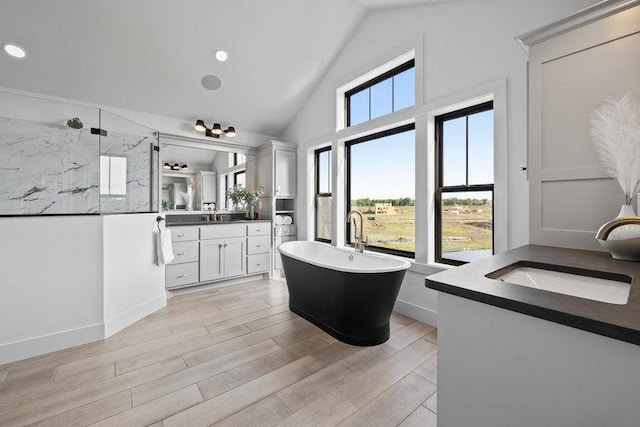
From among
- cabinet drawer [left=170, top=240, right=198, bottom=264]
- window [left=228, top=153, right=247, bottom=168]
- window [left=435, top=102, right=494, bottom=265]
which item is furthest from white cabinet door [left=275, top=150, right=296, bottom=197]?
window [left=435, top=102, right=494, bottom=265]

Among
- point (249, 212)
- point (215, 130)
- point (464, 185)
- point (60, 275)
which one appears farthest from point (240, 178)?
point (464, 185)

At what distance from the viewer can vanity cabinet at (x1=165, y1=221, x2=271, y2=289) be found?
3.49 metres

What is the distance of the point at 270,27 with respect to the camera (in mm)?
3125

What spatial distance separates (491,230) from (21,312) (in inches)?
152

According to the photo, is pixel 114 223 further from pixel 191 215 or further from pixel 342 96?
pixel 342 96

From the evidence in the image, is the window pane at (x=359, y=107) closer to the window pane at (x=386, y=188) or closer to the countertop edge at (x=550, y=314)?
the window pane at (x=386, y=188)

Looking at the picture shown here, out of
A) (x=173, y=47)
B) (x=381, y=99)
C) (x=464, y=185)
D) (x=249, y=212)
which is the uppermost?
(x=173, y=47)

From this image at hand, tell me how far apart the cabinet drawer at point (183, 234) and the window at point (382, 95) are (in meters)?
2.54

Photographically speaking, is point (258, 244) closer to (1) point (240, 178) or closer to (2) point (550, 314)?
(1) point (240, 178)

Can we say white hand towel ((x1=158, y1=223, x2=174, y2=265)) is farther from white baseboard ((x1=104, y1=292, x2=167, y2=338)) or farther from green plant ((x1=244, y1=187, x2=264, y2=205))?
green plant ((x1=244, y1=187, x2=264, y2=205))

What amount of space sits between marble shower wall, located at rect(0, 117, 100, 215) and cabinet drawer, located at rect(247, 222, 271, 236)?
189 centimetres

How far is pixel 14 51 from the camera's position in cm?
265

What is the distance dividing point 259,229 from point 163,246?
1382mm

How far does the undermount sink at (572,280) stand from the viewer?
3.14 feet
